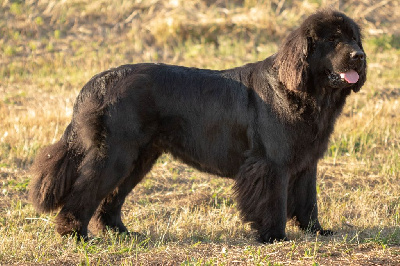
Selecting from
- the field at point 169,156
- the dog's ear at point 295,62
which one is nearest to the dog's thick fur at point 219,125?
the dog's ear at point 295,62

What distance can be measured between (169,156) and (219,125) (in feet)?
8.88

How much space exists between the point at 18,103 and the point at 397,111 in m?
6.57

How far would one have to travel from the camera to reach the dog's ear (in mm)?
5082

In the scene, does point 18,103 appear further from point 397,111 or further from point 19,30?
point 397,111

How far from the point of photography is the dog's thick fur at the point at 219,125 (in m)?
5.21

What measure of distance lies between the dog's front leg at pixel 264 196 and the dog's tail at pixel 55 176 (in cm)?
156

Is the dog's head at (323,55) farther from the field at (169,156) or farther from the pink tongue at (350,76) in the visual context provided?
the field at (169,156)

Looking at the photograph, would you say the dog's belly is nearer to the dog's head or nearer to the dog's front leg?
the dog's front leg

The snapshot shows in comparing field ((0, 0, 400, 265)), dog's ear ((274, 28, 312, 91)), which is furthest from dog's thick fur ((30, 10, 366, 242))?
field ((0, 0, 400, 265))

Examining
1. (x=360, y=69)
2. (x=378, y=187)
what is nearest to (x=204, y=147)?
(x=360, y=69)

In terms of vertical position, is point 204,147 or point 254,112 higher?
point 254,112

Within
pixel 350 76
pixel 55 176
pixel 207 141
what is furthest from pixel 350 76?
pixel 55 176

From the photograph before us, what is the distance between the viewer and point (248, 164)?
5.34m

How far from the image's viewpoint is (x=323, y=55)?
517cm
